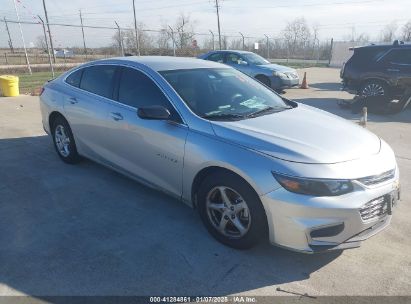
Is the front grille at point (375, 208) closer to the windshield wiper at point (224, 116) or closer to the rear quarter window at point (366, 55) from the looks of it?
the windshield wiper at point (224, 116)

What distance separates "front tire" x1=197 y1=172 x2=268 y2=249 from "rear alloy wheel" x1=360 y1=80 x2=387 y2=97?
8948 millimetres

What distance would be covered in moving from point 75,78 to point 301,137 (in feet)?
11.3

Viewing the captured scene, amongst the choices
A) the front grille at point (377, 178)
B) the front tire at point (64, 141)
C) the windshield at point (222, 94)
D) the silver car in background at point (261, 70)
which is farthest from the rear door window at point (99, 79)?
the silver car in background at point (261, 70)

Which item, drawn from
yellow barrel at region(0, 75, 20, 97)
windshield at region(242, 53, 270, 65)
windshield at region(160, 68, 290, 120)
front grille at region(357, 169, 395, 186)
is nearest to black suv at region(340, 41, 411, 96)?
windshield at region(242, 53, 270, 65)

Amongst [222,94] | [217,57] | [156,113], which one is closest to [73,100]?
[156,113]

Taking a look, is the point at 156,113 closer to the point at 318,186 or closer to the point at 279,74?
the point at 318,186

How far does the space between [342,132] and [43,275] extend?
2.90 metres

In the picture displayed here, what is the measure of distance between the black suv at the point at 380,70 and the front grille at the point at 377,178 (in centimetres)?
836

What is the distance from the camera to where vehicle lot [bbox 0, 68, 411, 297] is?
2826 millimetres

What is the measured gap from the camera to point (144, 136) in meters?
3.82

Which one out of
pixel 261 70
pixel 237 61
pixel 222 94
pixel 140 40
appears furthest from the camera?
pixel 140 40

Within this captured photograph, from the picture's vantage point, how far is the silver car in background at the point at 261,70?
1296cm

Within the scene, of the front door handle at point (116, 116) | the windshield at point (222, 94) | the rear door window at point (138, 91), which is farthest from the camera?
the front door handle at point (116, 116)

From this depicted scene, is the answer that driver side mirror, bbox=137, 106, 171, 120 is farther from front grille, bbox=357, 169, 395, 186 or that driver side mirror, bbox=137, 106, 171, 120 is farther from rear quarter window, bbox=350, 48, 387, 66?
rear quarter window, bbox=350, 48, 387, 66
